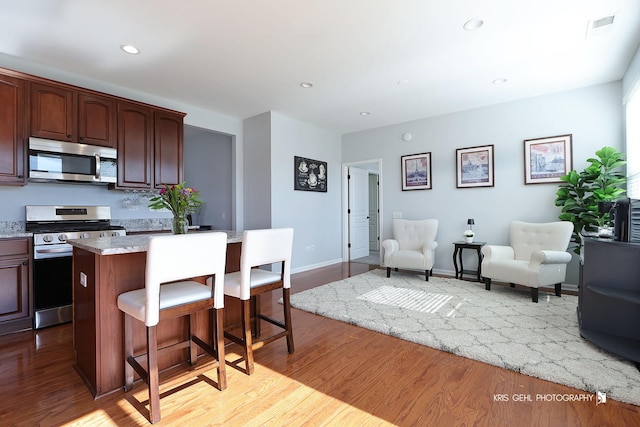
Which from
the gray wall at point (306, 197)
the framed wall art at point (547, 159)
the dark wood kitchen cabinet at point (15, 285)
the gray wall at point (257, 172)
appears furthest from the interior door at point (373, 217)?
the dark wood kitchen cabinet at point (15, 285)

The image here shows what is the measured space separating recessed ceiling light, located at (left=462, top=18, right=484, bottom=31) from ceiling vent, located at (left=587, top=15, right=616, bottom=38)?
0.95m

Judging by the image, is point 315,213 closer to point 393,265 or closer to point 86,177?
point 393,265

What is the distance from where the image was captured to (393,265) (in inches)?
187

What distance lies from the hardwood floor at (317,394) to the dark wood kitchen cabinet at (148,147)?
206cm

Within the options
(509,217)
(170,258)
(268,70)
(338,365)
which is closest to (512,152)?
(509,217)

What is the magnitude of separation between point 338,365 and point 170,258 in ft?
4.51

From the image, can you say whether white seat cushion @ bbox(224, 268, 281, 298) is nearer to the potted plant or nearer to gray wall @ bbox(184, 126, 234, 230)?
gray wall @ bbox(184, 126, 234, 230)

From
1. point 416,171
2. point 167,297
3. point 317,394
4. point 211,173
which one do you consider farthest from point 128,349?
point 416,171

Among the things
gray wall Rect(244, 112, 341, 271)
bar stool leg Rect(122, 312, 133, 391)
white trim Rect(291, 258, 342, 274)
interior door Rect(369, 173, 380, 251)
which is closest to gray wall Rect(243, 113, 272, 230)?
gray wall Rect(244, 112, 341, 271)

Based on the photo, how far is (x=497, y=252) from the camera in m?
4.03

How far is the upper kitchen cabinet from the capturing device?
305 centimetres

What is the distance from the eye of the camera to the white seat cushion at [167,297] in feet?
5.35

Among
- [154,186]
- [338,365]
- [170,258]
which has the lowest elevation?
[338,365]

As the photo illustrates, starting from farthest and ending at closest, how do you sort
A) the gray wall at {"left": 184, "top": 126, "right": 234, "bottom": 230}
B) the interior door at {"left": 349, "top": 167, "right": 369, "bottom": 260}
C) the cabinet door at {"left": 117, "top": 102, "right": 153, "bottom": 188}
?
1. the interior door at {"left": 349, "top": 167, "right": 369, "bottom": 260}
2. the gray wall at {"left": 184, "top": 126, "right": 234, "bottom": 230}
3. the cabinet door at {"left": 117, "top": 102, "right": 153, "bottom": 188}
